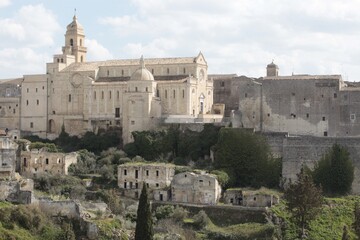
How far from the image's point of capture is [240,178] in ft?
165

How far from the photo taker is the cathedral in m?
56.0

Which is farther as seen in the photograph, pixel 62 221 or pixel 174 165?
pixel 174 165

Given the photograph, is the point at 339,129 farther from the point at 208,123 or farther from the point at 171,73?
the point at 171,73

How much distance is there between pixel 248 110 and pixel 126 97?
342 inches

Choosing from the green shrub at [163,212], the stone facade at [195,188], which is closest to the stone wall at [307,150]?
the stone facade at [195,188]

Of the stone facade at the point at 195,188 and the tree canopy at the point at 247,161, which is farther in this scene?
the tree canopy at the point at 247,161

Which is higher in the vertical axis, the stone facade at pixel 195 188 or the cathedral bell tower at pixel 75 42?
the cathedral bell tower at pixel 75 42

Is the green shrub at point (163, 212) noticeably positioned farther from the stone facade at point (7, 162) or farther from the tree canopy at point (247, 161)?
the stone facade at point (7, 162)

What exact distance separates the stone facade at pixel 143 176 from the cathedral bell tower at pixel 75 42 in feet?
52.8

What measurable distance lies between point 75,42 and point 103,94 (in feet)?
22.3

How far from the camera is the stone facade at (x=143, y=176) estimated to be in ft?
163

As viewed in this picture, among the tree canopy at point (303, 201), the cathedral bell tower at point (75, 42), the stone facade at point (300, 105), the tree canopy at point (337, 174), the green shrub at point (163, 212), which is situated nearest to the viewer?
the tree canopy at point (303, 201)

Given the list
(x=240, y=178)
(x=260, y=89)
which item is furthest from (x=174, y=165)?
(x=260, y=89)

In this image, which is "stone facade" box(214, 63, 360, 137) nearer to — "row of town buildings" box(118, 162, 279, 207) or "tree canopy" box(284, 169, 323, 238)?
"row of town buildings" box(118, 162, 279, 207)
